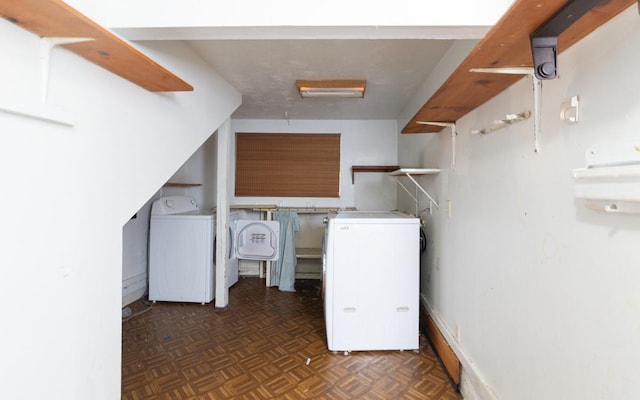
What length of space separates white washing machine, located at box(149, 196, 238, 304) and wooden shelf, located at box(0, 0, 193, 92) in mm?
2176

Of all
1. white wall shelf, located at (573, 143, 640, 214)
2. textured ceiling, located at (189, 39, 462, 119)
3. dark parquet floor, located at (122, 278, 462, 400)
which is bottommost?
dark parquet floor, located at (122, 278, 462, 400)

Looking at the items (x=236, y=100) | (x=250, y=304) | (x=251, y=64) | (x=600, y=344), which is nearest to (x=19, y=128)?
(x=251, y=64)

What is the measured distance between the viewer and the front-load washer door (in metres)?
4.02

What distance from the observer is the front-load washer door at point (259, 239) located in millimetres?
4016

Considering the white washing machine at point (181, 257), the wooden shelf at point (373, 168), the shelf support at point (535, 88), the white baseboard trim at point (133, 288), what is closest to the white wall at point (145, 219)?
the white baseboard trim at point (133, 288)

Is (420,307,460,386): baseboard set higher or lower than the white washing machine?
lower

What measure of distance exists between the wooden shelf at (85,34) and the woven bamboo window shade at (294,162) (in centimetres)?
291

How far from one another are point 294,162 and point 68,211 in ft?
10.9

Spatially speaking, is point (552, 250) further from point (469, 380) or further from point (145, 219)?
point (145, 219)

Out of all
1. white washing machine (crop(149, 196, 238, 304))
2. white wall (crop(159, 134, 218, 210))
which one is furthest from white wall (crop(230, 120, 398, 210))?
white washing machine (crop(149, 196, 238, 304))

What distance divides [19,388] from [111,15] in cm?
145

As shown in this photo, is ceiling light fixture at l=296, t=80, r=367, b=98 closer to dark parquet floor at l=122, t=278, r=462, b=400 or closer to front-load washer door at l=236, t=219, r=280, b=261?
front-load washer door at l=236, t=219, r=280, b=261

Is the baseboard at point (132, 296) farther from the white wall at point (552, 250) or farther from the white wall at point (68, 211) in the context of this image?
the white wall at point (552, 250)

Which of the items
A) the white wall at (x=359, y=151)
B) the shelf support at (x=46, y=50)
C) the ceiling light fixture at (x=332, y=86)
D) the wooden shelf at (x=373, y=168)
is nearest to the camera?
the shelf support at (x=46, y=50)
